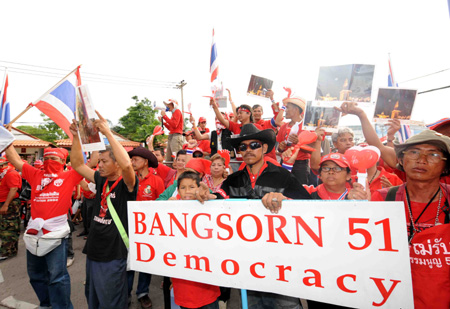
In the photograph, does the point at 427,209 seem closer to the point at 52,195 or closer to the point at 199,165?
the point at 199,165

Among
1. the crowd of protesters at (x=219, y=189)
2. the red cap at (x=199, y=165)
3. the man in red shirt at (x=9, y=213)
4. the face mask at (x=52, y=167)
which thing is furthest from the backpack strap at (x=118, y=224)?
the man in red shirt at (x=9, y=213)

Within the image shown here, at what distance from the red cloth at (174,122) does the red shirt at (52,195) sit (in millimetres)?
4495

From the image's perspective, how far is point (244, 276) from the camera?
1861 mm

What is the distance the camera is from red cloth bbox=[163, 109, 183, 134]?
25.2 ft

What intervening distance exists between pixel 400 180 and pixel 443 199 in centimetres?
130

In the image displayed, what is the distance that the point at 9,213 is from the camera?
559cm

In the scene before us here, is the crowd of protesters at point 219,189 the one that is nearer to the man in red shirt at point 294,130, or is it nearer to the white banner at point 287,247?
the man in red shirt at point 294,130

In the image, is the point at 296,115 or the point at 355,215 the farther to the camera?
the point at 296,115

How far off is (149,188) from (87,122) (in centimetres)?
142

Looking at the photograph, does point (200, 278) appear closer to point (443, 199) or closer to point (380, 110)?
point (443, 199)

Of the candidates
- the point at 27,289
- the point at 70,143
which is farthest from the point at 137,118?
the point at 27,289

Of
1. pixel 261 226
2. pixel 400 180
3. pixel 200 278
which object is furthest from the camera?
pixel 400 180

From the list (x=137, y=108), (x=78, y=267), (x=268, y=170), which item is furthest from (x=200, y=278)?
(x=137, y=108)

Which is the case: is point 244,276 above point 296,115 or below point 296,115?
below
